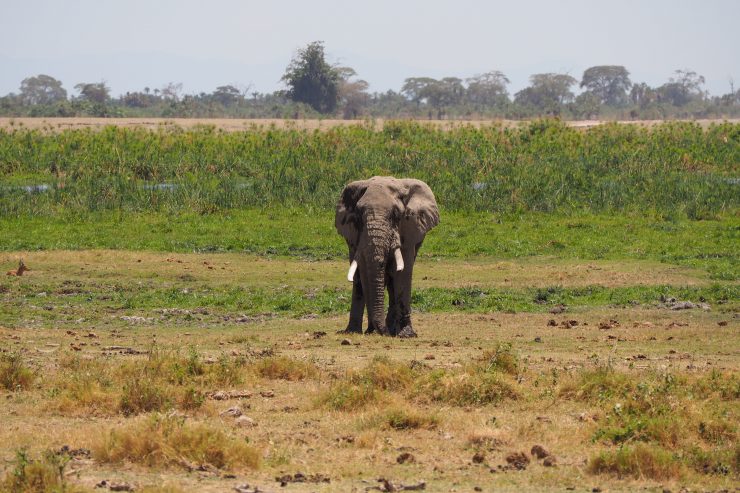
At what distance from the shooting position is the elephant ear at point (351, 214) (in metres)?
16.5

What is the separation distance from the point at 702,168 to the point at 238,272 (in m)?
19.9

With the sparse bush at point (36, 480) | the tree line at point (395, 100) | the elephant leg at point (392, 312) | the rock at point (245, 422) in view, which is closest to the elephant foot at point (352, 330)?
the elephant leg at point (392, 312)

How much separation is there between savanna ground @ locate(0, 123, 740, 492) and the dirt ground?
0.15 feet

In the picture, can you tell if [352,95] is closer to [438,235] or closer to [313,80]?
[313,80]

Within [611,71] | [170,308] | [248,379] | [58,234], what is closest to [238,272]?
[170,308]

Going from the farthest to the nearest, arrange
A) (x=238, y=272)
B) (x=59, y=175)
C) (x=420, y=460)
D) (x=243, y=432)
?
(x=59, y=175), (x=238, y=272), (x=243, y=432), (x=420, y=460)

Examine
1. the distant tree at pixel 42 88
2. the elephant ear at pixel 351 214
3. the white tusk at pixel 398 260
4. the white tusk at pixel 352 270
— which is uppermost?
the distant tree at pixel 42 88

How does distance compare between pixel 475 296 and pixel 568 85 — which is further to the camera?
pixel 568 85

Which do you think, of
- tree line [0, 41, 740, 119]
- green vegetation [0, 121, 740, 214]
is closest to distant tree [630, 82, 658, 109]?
tree line [0, 41, 740, 119]

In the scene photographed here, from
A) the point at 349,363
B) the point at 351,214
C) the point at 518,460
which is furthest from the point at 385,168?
the point at 518,460

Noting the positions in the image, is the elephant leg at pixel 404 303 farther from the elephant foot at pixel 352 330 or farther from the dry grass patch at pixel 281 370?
the dry grass patch at pixel 281 370

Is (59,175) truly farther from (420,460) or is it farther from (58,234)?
(420,460)

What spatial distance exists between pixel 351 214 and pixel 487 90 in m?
106

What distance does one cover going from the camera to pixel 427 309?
1967 centimetres
